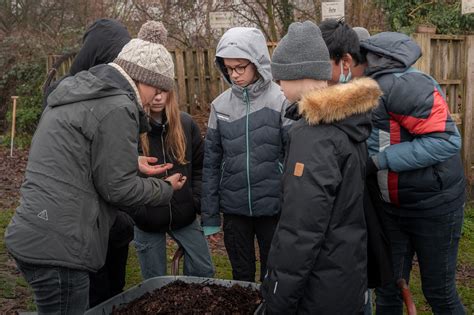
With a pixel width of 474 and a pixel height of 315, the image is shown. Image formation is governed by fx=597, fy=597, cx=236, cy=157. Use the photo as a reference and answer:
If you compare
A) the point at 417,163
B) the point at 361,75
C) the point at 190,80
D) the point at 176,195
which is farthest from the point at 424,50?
the point at 190,80

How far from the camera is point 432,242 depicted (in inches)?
116

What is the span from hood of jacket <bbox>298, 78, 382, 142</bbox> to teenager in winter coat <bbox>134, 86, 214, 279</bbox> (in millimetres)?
1024

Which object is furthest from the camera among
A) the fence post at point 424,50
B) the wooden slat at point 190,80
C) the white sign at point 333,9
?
the wooden slat at point 190,80

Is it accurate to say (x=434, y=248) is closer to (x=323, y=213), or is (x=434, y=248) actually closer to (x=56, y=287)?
(x=323, y=213)

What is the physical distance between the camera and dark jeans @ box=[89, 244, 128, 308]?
3377 mm

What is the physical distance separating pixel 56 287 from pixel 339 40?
1665 mm

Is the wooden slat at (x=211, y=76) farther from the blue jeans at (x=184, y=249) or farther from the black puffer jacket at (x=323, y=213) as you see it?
the black puffer jacket at (x=323, y=213)

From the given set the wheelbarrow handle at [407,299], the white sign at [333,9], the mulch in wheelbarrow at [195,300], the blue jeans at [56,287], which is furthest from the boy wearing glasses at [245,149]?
the white sign at [333,9]

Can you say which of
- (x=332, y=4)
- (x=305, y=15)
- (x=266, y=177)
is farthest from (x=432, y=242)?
(x=305, y=15)

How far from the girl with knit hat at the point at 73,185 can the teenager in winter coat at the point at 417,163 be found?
1.22 meters

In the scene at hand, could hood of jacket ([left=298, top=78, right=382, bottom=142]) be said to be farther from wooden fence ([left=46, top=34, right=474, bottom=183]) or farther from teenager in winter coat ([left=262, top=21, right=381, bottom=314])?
wooden fence ([left=46, top=34, right=474, bottom=183])

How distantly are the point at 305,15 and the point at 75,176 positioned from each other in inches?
415

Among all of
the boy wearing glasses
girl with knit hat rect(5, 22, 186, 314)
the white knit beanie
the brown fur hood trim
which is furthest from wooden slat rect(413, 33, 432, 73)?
girl with knit hat rect(5, 22, 186, 314)

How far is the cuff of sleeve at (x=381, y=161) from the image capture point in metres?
2.88
